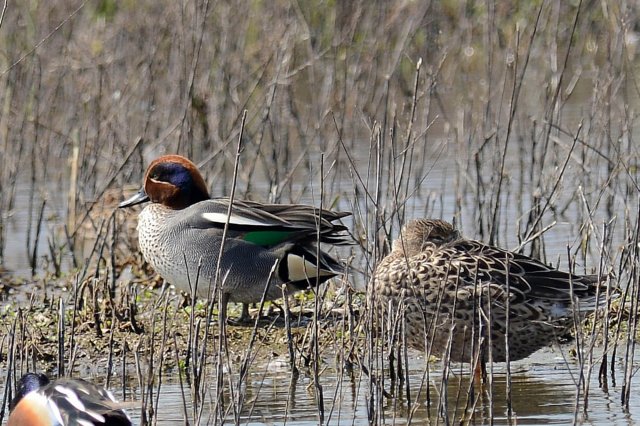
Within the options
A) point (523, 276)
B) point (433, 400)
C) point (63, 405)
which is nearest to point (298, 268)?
point (523, 276)

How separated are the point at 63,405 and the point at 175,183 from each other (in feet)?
10.8

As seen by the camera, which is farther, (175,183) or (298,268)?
(175,183)

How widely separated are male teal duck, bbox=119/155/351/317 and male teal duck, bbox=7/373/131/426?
229cm

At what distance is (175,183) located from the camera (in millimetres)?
7441

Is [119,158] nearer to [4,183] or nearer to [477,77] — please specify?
[4,183]

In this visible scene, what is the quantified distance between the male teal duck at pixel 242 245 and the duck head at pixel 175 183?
12 cm

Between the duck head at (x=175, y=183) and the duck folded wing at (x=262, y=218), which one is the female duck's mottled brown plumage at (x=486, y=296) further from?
the duck head at (x=175, y=183)

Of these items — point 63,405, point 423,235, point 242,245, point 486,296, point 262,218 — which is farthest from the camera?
point 242,245

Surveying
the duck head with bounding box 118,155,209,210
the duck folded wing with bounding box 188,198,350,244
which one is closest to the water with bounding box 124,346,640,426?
the duck folded wing with bounding box 188,198,350,244

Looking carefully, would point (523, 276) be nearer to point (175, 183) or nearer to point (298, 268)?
point (298, 268)

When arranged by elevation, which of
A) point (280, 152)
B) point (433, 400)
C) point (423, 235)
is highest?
point (280, 152)

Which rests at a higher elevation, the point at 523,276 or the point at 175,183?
the point at 175,183

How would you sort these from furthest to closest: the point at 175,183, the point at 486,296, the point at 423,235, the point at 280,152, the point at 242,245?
the point at 280,152, the point at 175,183, the point at 242,245, the point at 423,235, the point at 486,296

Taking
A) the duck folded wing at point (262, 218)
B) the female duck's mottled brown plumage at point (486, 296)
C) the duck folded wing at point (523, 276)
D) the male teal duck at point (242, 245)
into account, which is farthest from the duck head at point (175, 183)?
the duck folded wing at point (523, 276)
